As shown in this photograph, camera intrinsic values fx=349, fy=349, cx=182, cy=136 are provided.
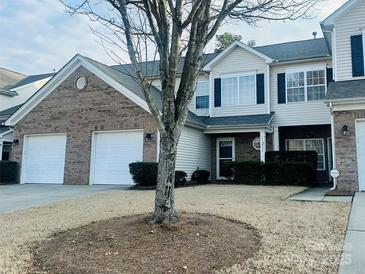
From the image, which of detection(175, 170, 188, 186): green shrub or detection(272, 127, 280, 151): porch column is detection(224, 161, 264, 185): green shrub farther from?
detection(175, 170, 188, 186): green shrub

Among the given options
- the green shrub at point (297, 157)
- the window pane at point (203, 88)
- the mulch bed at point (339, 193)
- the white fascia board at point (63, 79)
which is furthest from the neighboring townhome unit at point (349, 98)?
the white fascia board at point (63, 79)

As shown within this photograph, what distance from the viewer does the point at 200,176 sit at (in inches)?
720

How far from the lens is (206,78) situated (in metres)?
20.8

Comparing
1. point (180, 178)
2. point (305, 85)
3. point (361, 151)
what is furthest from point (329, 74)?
point (180, 178)

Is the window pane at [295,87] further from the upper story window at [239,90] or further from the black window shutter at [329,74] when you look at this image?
the upper story window at [239,90]

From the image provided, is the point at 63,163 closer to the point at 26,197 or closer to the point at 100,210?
the point at 26,197

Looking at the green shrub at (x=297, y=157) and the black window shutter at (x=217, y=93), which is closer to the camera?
the green shrub at (x=297, y=157)

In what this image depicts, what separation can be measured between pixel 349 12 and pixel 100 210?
40.7ft

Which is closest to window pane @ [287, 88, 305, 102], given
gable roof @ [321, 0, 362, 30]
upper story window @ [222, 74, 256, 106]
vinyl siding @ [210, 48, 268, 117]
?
vinyl siding @ [210, 48, 268, 117]

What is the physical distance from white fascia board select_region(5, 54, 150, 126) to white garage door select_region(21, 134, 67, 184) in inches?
56.2

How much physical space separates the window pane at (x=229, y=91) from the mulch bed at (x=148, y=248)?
1363 cm

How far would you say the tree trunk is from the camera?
239 inches

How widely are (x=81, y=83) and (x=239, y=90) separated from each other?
8487mm

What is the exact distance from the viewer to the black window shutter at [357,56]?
13836mm
